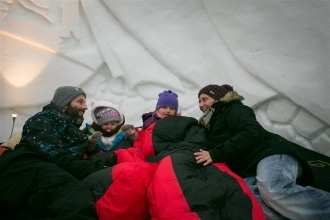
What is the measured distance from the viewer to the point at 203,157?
1290 millimetres

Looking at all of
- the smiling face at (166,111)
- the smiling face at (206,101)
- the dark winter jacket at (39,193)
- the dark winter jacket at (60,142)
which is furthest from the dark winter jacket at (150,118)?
the dark winter jacket at (39,193)

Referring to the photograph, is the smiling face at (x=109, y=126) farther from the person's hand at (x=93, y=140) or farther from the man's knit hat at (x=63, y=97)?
the man's knit hat at (x=63, y=97)

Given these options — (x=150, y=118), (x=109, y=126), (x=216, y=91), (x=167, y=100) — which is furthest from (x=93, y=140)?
(x=216, y=91)

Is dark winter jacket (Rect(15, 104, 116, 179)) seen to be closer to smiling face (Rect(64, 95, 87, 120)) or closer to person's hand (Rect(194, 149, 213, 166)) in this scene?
smiling face (Rect(64, 95, 87, 120))

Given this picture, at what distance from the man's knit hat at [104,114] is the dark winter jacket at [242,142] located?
656mm

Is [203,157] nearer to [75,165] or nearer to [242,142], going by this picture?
[242,142]

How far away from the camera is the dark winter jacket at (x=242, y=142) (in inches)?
50.6

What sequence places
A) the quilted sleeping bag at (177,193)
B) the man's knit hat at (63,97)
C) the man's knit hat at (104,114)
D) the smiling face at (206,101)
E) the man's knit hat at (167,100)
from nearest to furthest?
1. the quilted sleeping bag at (177,193)
2. the man's knit hat at (63,97)
3. the smiling face at (206,101)
4. the man's knit hat at (104,114)
5. the man's knit hat at (167,100)

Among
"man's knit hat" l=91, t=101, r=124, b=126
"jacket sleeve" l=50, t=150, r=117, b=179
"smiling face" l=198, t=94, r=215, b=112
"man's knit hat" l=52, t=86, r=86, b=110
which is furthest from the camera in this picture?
"man's knit hat" l=91, t=101, r=124, b=126

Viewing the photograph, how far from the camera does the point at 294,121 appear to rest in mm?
2484

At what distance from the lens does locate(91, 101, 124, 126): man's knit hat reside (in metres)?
1.74

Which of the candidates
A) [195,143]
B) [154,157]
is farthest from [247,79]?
[154,157]

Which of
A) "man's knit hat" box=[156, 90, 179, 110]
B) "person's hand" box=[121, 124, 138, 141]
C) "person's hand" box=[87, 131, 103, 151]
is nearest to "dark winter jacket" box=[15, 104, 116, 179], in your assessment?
"person's hand" box=[87, 131, 103, 151]

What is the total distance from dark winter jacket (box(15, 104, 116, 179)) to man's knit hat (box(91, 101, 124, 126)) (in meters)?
0.28
